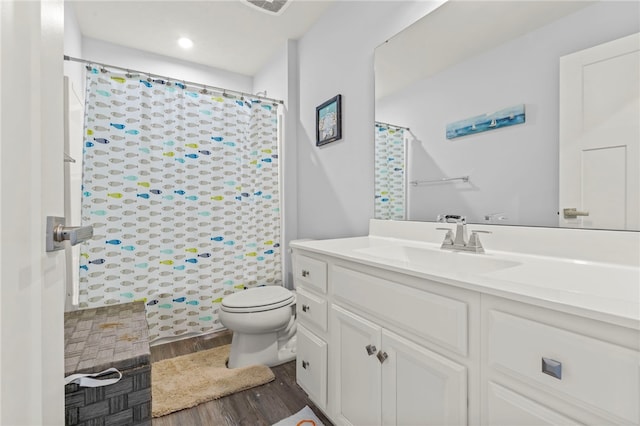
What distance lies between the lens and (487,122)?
51.9 inches

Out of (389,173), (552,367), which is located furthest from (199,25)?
(552,367)

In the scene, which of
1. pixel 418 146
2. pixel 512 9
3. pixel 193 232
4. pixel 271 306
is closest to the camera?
pixel 512 9

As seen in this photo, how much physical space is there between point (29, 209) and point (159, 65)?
2.98 metres

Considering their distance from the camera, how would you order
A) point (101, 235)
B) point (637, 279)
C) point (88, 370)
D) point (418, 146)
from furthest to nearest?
1. point (101, 235)
2. point (418, 146)
3. point (88, 370)
4. point (637, 279)

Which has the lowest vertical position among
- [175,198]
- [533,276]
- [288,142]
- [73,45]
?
[533,276]

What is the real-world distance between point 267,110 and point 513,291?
243 cm

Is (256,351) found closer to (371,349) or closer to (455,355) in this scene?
(371,349)

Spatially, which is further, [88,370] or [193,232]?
[193,232]

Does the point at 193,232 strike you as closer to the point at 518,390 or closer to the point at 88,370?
the point at 88,370

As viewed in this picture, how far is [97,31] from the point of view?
2479mm

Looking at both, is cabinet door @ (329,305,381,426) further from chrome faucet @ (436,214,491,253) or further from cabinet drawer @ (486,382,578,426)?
chrome faucet @ (436,214,491,253)

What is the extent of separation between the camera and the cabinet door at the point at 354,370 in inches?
43.7

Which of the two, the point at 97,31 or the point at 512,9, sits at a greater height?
the point at 97,31

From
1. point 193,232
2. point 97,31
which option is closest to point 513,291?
point 193,232
